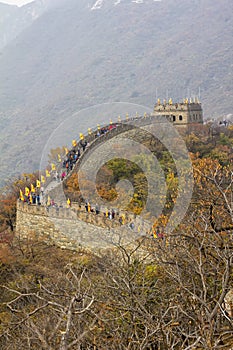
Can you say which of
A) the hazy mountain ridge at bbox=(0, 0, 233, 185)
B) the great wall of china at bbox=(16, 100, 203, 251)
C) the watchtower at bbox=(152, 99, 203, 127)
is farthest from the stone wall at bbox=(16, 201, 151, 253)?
the hazy mountain ridge at bbox=(0, 0, 233, 185)

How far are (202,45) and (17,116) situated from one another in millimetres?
43284

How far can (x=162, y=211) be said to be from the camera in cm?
2662

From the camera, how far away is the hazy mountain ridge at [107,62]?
4237 inches

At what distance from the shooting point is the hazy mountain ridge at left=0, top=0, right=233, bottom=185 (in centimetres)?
10762

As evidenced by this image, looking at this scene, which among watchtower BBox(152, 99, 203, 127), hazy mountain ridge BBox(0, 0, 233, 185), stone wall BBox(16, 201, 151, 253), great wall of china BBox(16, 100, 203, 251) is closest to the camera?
great wall of china BBox(16, 100, 203, 251)

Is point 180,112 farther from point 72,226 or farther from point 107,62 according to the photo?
point 107,62

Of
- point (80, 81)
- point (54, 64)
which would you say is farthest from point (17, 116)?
point (54, 64)

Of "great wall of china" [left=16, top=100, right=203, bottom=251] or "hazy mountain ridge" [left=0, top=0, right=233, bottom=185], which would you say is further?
"hazy mountain ridge" [left=0, top=0, right=233, bottom=185]

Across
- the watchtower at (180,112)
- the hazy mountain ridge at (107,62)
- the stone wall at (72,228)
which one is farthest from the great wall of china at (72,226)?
the hazy mountain ridge at (107,62)

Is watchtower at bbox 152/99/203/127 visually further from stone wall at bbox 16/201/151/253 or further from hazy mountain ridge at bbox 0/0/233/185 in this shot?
hazy mountain ridge at bbox 0/0/233/185

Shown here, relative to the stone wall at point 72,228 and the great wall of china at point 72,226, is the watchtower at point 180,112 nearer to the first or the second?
the great wall of china at point 72,226

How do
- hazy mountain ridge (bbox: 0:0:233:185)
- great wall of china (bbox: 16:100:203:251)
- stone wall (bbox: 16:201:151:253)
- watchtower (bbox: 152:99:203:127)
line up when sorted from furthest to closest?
hazy mountain ridge (bbox: 0:0:233:185), watchtower (bbox: 152:99:203:127), stone wall (bbox: 16:201:151:253), great wall of china (bbox: 16:100:203:251)

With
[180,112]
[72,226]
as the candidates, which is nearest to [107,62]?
[180,112]

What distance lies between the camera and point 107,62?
440 feet
